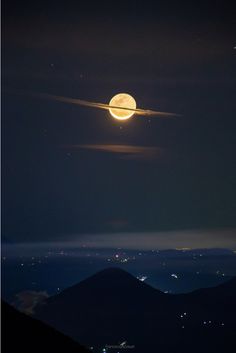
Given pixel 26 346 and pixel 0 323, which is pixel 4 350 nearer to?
pixel 26 346

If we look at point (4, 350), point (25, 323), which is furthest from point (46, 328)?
point (4, 350)

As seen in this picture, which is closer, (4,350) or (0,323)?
(4,350)

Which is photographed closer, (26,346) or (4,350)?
(4,350)

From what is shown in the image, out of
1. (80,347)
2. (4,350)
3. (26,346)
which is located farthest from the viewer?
(80,347)

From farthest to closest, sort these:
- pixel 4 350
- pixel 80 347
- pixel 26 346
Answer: pixel 80 347 → pixel 26 346 → pixel 4 350

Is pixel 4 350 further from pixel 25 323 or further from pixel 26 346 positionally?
pixel 25 323

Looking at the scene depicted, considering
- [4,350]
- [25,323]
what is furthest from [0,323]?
[4,350]

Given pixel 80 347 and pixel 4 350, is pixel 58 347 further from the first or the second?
pixel 4 350
